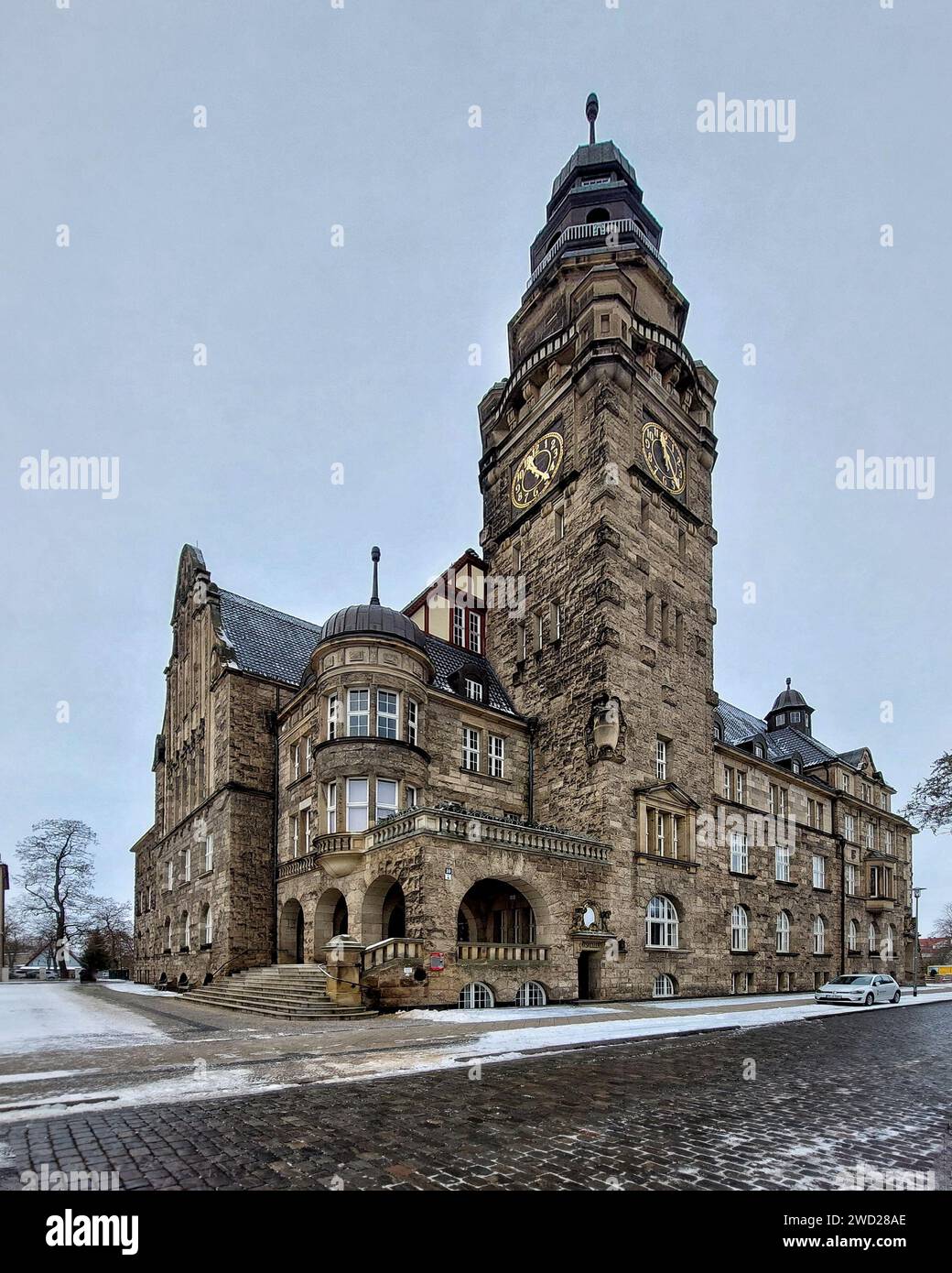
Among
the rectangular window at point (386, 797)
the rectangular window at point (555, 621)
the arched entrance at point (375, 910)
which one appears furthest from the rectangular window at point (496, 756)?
the arched entrance at point (375, 910)

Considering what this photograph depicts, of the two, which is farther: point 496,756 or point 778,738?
point 778,738

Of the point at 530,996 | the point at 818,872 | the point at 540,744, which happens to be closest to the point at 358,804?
the point at 530,996

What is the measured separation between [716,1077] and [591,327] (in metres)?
27.5

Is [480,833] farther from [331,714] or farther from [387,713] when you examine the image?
[331,714]

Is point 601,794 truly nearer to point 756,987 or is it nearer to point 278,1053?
point 756,987

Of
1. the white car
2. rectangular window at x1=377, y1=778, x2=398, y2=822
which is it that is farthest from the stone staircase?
the white car

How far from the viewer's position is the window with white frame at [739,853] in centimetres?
3375

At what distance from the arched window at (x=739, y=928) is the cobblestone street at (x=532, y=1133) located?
23.2 m

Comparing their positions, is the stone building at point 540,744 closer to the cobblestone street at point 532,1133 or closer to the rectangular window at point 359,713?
the rectangular window at point 359,713

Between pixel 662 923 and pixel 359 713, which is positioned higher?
pixel 359 713

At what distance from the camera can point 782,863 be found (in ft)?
123

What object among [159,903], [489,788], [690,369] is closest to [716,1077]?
[489,788]

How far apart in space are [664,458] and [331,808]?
1940 cm

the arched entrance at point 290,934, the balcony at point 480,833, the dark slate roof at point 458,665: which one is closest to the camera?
the balcony at point 480,833
